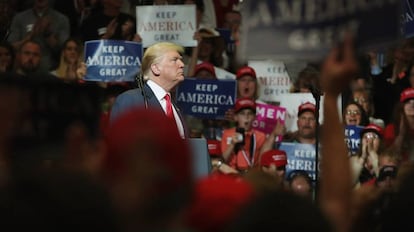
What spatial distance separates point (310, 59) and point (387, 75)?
26.0 feet

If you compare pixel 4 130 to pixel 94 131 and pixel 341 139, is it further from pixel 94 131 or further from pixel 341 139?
pixel 341 139

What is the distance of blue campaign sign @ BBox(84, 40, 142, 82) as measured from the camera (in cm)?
1111

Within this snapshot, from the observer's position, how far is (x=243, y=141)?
418 inches

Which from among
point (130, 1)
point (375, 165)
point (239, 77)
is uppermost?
point (130, 1)

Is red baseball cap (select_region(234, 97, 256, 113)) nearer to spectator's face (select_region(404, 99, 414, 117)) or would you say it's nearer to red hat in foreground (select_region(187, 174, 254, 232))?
spectator's face (select_region(404, 99, 414, 117))

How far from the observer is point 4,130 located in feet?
11.0

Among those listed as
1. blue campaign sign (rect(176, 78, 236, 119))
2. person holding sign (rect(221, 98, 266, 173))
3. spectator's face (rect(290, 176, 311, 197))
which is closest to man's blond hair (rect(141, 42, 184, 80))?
spectator's face (rect(290, 176, 311, 197))

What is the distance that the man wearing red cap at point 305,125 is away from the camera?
420 inches

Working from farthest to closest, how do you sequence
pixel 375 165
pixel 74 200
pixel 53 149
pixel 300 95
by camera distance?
pixel 300 95, pixel 375 165, pixel 53 149, pixel 74 200

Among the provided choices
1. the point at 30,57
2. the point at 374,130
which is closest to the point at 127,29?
the point at 30,57

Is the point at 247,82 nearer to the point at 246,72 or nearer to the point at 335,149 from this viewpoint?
the point at 246,72

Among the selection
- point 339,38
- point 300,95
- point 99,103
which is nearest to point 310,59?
point 339,38

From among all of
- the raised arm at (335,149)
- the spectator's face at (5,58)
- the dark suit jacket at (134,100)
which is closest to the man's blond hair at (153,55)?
the dark suit jacket at (134,100)

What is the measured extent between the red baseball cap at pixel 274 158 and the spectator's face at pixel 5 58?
225 cm
